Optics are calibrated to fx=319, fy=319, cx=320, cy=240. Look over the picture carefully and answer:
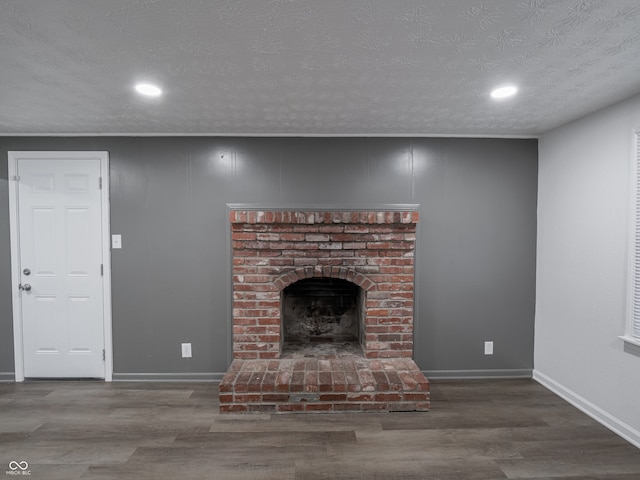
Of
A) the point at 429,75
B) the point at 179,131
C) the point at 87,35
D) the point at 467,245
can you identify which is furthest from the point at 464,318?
the point at 87,35

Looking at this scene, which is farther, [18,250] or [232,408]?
[18,250]

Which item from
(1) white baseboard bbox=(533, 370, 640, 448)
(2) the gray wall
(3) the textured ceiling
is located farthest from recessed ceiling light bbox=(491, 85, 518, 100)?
(1) white baseboard bbox=(533, 370, 640, 448)

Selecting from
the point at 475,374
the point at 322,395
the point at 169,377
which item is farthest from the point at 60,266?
the point at 475,374

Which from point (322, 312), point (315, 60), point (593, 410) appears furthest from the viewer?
point (322, 312)

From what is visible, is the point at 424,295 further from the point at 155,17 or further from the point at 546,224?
the point at 155,17

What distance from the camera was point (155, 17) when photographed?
1.27 metres

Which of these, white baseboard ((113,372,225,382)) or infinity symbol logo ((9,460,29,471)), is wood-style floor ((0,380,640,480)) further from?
white baseboard ((113,372,225,382))

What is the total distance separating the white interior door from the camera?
2900 millimetres

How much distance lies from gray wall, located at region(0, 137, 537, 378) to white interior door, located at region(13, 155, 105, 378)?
156 mm

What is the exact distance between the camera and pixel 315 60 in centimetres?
159

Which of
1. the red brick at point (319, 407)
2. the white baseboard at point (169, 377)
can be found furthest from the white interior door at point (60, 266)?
the red brick at point (319, 407)

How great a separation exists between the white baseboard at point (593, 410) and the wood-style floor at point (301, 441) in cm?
6

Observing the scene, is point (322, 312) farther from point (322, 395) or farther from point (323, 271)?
point (322, 395)

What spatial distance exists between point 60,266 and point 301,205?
228 centimetres
